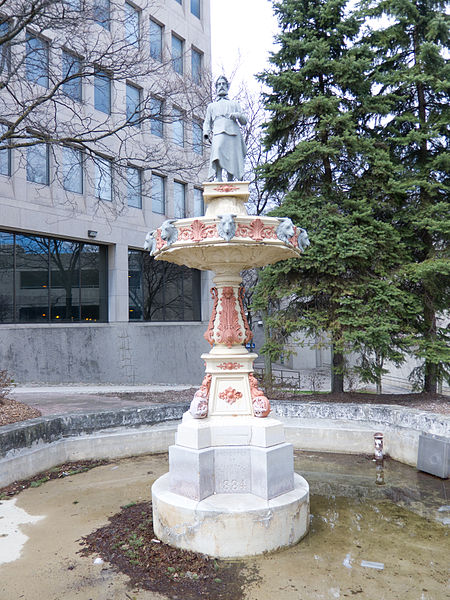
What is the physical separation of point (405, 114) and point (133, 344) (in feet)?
47.1

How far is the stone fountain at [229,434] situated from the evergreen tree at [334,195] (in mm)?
5518

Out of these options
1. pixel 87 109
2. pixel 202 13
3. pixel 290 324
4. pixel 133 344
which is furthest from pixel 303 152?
pixel 202 13

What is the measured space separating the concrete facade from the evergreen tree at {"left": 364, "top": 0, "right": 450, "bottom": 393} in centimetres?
643

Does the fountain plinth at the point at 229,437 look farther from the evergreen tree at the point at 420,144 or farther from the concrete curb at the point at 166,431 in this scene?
the evergreen tree at the point at 420,144

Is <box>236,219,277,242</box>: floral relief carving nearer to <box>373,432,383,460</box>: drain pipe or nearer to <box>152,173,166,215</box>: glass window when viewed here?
<box>373,432,383,460</box>: drain pipe

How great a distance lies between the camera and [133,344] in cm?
2117

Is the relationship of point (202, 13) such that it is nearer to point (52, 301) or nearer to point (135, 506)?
point (52, 301)

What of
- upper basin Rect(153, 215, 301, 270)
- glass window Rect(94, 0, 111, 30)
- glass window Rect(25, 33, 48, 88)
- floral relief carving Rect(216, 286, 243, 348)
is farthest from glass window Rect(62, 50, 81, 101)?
floral relief carving Rect(216, 286, 243, 348)

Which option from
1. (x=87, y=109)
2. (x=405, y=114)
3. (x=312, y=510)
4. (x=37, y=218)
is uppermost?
(x=87, y=109)

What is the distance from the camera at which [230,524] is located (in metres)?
4.79

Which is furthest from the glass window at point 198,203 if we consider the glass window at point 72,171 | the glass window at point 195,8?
the glass window at point 195,8

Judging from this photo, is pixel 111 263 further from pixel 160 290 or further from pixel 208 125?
pixel 208 125

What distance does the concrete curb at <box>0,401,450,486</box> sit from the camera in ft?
24.2

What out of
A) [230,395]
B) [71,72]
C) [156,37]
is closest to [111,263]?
[71,72]
